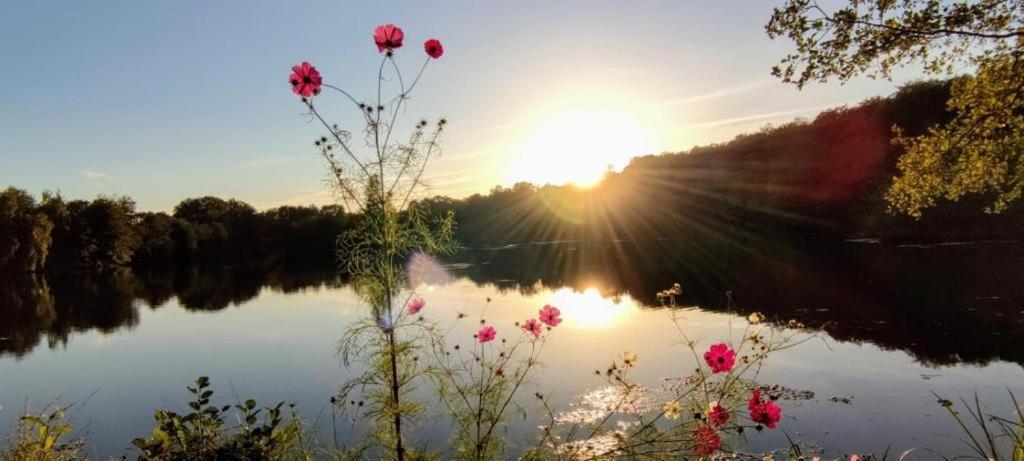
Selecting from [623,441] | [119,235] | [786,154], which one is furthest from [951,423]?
[119,235]

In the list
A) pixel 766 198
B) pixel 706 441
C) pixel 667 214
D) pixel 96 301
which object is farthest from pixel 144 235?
pixel 706 441

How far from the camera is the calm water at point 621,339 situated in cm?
889

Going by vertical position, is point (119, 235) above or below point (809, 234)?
above

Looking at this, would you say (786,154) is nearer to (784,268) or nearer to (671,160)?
(671,160)

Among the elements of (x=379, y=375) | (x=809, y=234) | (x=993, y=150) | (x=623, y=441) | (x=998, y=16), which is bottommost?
(x=809, y=234)

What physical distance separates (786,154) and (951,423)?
203 feet

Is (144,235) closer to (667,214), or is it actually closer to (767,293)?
(667,214)

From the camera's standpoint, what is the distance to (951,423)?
7.90 meters

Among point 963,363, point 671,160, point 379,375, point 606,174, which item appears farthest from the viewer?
point 606,174

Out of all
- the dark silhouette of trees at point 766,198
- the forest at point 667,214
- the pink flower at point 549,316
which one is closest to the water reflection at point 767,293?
the pink flower at point 549,316

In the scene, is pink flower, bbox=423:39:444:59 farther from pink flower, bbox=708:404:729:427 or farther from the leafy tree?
the leafy tree

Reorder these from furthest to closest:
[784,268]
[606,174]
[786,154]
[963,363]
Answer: [606,174] → [786,154] → [784,268] → [963,363]

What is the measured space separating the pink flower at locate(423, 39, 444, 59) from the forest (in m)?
39.5

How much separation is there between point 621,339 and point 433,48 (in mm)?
12314
